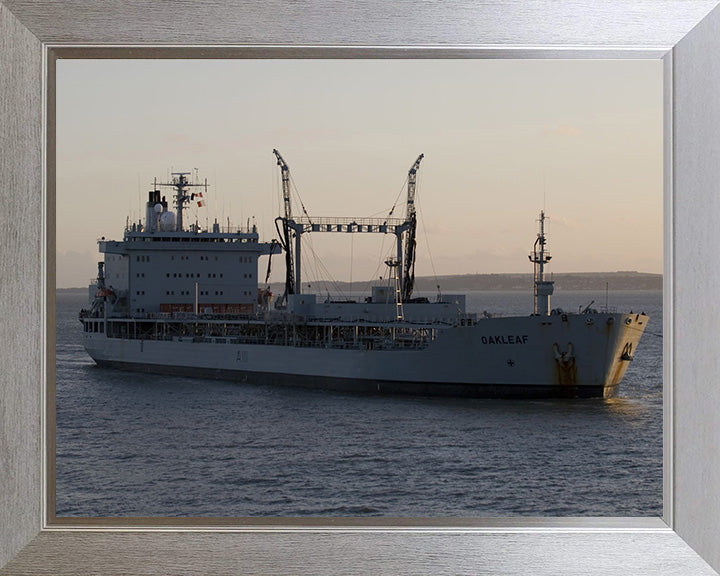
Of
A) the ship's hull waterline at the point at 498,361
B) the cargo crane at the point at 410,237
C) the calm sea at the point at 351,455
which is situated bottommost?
the calm sea at the point at 351,455

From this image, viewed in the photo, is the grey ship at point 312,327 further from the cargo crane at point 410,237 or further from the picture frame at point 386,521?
the picture frame at point 386,521

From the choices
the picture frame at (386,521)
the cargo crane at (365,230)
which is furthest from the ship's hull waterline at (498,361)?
the picture frame at (386,521)

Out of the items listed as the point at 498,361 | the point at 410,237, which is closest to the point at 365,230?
A: the point at 410,237

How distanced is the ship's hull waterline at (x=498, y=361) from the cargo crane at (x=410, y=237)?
2.04 meters

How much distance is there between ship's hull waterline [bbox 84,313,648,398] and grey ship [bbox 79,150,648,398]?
2 cm

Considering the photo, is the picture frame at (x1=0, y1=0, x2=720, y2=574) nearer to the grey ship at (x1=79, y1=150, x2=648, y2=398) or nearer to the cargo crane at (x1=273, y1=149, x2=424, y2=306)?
the grey ship at (x1=79, y1=150, x2=648, y2=398)

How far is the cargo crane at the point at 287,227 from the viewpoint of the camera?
55.4 feet

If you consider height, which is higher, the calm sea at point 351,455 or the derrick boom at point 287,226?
the derrick boom at point 287,226

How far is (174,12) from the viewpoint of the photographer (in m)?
2.66

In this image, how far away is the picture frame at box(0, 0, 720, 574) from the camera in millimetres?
2627

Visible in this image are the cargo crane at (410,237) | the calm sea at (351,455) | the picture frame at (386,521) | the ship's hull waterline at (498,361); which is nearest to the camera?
the picture frame at (386,521)

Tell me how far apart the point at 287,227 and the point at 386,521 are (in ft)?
48.7

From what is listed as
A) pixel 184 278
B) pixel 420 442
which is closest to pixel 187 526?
pixel 420 442

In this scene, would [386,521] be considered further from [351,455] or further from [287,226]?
[287,226]
